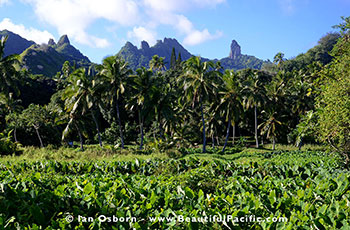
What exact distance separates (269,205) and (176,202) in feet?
4.61

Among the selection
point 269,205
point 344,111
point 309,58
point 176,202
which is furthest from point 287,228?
point 309,58

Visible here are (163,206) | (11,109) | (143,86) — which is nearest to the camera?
(163,206)

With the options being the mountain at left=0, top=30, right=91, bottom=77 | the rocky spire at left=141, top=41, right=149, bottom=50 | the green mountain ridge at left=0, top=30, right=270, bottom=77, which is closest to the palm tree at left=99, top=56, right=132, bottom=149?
the green mountain ridge at left=0, top=30, right=270, bottom=77

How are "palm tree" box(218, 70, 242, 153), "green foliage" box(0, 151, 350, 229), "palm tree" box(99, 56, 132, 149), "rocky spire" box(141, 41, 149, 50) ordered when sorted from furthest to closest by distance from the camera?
"rocky spire" box(141, 41, 149, 50) → "palm tree" box(218, 70, 242, 153) → "palm tree" box(99, 56, 132, 149) → "green foliage" box(0, 151, 350, 229)

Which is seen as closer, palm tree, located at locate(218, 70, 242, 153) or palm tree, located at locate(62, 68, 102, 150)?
palm tree, located at locate(62, 68, 102, 150)

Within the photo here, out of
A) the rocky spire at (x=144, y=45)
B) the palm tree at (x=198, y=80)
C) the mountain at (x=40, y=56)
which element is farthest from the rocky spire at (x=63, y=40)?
the palm tree at (x=198, y=80)

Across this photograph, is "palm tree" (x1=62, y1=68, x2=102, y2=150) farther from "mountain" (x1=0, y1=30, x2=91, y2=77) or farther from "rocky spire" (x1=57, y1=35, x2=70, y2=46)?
"rocky spire" (x1=57, y1=35, x2=70, y2=46)

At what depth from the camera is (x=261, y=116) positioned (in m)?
43.6

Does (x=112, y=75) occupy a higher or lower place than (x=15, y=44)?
lower

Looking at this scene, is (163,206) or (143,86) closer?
(163,206)

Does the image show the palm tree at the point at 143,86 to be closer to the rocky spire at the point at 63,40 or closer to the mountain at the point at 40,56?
the mountain at the point at 40,56

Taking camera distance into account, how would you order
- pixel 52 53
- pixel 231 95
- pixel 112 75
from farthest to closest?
1. pixel 52 53
2. pixel 231 95
3. pixel 112 75

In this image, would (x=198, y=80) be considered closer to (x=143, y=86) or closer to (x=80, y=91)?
(x=143, y=86)

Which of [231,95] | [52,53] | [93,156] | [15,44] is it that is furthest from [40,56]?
[231,95]
